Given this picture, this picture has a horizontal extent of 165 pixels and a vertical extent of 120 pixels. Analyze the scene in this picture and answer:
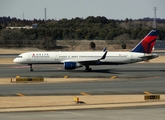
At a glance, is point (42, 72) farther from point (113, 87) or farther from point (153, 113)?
point (153, 113)

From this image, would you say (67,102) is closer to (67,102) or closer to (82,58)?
(67,102)

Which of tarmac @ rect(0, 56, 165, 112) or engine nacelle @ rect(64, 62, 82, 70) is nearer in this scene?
tarmac @ rect(0, 56, 165, 112)

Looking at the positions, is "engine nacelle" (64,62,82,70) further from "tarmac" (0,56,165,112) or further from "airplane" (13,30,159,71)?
"tarmac" (0,56,165,112)

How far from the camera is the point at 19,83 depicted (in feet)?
190

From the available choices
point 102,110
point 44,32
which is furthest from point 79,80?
point 44,32

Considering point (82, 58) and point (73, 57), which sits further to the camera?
point (82, 58)

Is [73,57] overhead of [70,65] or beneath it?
overhead

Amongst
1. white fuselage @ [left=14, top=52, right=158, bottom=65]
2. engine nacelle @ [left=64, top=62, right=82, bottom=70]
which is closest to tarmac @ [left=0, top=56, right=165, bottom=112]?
engine nacelle @ [left=64, top=62, right=82, bottom=70]

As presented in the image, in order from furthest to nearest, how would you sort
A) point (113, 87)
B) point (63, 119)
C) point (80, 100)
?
point (113, 87) < point (80, 100) < point (63, 119)

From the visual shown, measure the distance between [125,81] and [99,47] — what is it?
88132 mm

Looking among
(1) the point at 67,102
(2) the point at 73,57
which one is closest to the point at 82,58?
(2) the point at 73,57

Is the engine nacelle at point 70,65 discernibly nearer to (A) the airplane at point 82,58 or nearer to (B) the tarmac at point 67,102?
(A) the airplane at point 82,58

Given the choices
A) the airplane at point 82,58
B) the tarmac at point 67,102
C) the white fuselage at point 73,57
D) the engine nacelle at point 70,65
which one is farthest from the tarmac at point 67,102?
the white fuselage at point 73,57

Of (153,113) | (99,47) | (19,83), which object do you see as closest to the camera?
(153,113)
